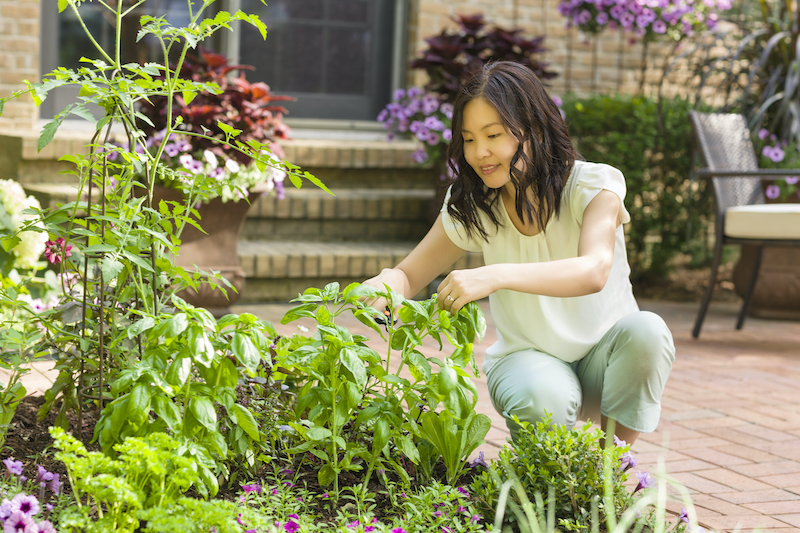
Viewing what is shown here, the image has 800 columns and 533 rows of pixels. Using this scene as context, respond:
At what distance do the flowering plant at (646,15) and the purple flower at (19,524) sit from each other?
190 inches

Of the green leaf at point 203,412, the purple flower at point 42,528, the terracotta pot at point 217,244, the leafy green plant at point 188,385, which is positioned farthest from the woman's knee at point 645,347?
the terracotta pot at point 217,244

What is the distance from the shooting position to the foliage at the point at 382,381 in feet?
5.17

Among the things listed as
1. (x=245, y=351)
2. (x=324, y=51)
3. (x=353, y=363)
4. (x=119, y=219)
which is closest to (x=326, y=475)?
(x=353, y=363)

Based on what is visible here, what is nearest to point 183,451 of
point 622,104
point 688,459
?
→ point 688,459

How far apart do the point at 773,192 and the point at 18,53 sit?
174 inches

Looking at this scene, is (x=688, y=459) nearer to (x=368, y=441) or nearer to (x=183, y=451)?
(x=368, y=441)

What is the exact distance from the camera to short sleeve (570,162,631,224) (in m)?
1.97

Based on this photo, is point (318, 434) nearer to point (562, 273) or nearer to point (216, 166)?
point (562, 273)

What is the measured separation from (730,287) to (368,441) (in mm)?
4669

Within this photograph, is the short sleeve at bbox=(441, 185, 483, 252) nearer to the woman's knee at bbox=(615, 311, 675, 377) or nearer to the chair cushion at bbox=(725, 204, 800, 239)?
the woman's knee at bbox=(615, 311, 675, 377)

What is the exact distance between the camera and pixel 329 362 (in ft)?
5.25

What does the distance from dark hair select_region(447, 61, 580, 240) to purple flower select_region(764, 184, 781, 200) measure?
3.13m

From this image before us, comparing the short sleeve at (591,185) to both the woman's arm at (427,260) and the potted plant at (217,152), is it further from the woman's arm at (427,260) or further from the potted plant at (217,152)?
the potted plant at (217,152)

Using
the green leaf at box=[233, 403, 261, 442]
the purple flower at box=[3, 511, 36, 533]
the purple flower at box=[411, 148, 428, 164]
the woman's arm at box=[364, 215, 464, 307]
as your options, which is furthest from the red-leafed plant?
the purple flower at box=[3, 511, 36, 533]
